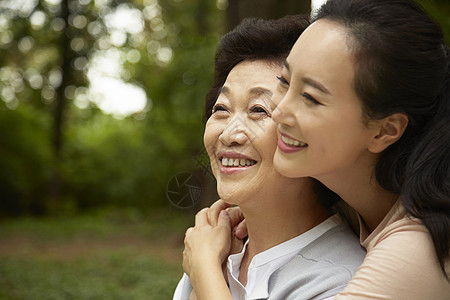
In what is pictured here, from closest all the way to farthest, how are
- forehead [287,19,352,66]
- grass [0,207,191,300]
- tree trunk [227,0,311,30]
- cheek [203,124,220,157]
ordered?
forehead [287,19,352,66] < cheek [203,124,220,157] < tree trunk [227,0,311,30] < grass [0,207,191,300]

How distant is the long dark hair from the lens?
159 centimetres

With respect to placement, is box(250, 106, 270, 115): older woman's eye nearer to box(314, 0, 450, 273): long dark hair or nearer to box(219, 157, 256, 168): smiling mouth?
box(219, 157, 256, 168): smiling mouth

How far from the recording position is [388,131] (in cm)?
169

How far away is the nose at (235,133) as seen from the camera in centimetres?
205

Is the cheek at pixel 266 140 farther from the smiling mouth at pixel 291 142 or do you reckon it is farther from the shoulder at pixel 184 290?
the shoulder at pixel 184 290

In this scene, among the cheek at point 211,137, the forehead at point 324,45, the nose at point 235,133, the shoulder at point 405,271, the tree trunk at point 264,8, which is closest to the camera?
the shoulder at point 405,271

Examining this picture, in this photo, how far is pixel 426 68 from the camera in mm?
1625

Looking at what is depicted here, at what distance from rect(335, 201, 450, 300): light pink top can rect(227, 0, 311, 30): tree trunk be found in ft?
13.3

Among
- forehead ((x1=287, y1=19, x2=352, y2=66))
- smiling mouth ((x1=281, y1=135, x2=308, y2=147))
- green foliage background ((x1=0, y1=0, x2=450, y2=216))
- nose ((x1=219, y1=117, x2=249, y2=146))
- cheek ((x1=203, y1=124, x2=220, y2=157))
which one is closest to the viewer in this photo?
forehead ((x1=287, y1=19, x2=352, y2=66))

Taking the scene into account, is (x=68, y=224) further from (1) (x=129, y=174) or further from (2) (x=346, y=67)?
(2) (x=346, y=67)

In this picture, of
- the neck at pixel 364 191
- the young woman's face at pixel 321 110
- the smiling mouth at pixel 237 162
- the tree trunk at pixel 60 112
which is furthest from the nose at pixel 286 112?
the tree trunk at pixel 60 112

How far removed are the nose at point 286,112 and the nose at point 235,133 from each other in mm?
322

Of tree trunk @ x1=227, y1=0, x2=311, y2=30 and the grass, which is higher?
tree trunk @ x1=227, y1=0, x2=311, y2=30

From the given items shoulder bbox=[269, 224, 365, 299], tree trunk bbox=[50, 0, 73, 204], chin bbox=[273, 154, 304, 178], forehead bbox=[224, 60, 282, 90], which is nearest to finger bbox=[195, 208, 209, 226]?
shoulder bbox=[269, 224, 365, 299]
